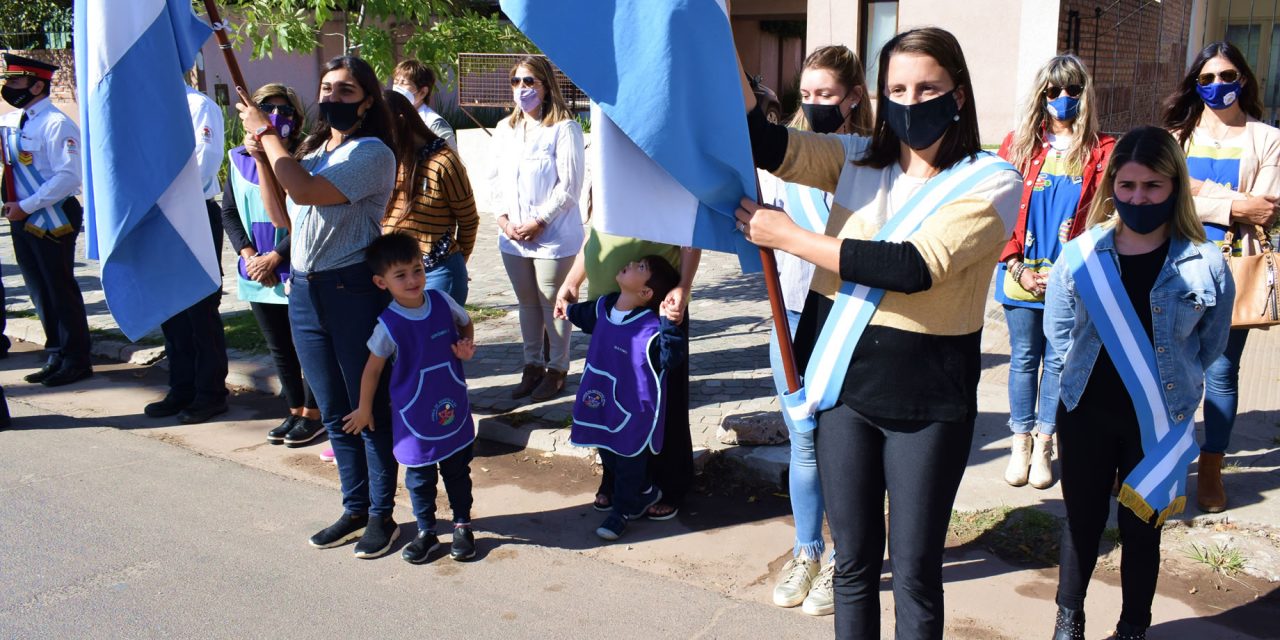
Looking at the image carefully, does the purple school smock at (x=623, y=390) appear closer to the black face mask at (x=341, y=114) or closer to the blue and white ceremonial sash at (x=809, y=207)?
the blue and white ceremonial sash at (x=809, y=207)

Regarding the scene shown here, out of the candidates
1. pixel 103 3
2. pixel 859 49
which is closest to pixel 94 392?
pixel 103 3

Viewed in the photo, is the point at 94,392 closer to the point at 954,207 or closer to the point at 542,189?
the point at 542,189

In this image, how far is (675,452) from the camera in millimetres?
4973

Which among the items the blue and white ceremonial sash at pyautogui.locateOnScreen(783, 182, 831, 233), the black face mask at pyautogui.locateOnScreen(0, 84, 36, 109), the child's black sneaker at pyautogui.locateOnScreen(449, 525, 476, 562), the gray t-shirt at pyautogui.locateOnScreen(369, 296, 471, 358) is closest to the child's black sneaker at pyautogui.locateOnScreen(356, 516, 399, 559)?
the child's black sneaker at pyautogui.locateOnScreen(449, 525, 476, 562)

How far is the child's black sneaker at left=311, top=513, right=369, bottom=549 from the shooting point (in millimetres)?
4676

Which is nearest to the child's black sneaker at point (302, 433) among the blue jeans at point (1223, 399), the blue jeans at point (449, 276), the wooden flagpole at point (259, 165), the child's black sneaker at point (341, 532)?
the blue jeans at point (449, 276)

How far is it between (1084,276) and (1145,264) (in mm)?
186

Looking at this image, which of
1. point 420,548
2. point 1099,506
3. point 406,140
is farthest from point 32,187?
point 1099,506

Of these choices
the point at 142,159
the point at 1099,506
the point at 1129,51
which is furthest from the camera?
the point at 1129,51

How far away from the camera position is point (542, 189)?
634 cm

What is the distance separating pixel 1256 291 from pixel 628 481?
8.98ft

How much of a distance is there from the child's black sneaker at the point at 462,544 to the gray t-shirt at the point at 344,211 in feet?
4.01

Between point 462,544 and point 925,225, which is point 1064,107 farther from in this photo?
point 462,544

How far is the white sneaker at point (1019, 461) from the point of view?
493 centimetres
